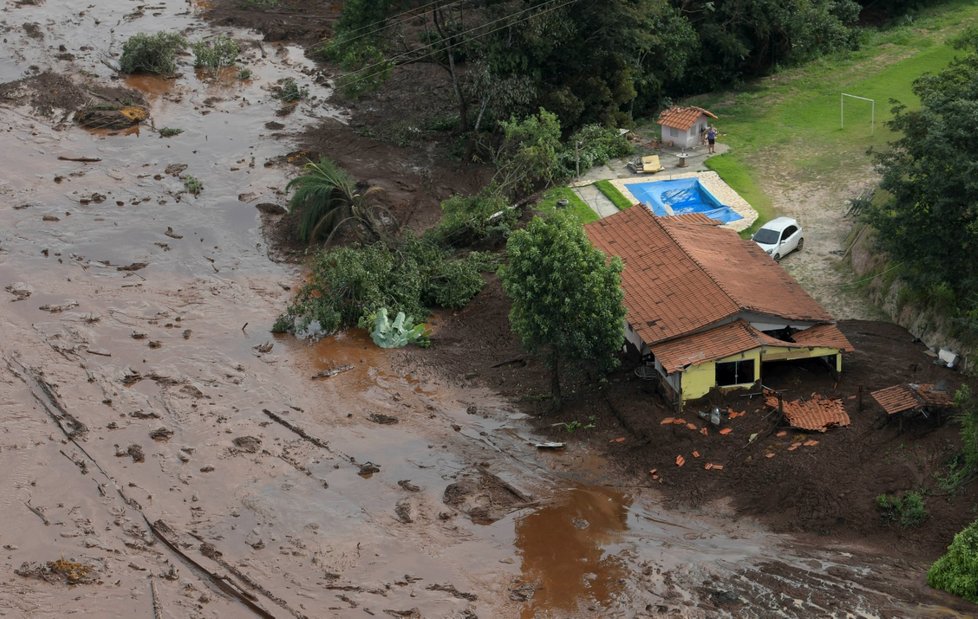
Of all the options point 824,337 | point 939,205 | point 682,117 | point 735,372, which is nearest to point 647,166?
point 682,117

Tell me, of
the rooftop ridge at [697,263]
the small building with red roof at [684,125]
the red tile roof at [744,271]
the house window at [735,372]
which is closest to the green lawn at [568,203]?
the red tile roof at [744,271]

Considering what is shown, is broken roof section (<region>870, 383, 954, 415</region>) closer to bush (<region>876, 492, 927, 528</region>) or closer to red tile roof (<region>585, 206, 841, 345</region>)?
bush (<region>876, 492, 927, 528</region>)

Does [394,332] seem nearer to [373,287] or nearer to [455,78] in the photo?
[373,287]

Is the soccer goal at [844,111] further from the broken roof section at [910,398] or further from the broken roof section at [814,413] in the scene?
the broken roof section at [910,398]

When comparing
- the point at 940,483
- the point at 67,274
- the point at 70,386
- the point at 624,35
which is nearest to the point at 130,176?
the point at 67,274

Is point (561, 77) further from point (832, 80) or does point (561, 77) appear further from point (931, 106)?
point (931, 106)

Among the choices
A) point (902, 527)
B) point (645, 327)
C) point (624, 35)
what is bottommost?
point (902, 527)
